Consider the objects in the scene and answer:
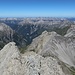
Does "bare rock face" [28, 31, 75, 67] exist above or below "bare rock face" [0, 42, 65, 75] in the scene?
below

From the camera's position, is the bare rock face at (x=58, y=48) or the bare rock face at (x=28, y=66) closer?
the bare rock face at (x=28, y=66)

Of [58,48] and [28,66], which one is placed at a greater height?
[28,66]

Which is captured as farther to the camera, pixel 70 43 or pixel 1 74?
pixel 70 43

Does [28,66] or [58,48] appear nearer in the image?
[28,66]

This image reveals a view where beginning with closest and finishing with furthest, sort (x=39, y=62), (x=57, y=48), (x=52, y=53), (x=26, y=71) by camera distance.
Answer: (x=26, y=71), (x=39, y=62), (x=52, y=53), (x=57, y=48)

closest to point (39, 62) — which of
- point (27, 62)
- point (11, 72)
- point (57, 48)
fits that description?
point (27, 62)

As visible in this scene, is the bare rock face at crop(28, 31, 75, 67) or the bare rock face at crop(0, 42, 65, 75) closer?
the bare rock face at crop(0, 42, 65, 75)

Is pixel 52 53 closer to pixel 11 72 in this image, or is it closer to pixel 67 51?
pixel 67 51

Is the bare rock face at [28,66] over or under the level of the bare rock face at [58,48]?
over
